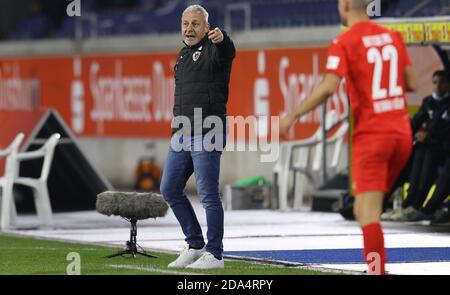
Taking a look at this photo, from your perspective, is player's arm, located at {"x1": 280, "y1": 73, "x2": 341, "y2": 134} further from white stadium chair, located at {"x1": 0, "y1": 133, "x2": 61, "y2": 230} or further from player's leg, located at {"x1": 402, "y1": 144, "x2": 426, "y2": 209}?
white stadium chair, located at {"x1": 0, "y1": 133, "x2": 61, "y2": 230}

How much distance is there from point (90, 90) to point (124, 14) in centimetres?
194

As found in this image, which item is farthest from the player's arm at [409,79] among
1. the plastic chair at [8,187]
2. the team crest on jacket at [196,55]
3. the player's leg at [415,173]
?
the plastic chair at [8,187]

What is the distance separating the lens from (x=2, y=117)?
19.3 meters

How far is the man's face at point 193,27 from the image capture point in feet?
36.6

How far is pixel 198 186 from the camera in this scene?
1105cm

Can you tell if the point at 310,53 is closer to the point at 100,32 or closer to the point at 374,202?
the point at 100,32

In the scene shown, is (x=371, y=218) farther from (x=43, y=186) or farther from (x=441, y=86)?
(x=43, y=186)

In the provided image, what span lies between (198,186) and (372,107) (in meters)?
2.29

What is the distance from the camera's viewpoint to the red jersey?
908cm

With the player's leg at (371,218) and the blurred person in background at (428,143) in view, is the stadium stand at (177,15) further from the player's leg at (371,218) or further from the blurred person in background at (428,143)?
the player's leg at (371,218)

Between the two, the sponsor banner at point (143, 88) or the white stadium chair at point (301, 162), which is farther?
the sponsor banner at point (143, 88)

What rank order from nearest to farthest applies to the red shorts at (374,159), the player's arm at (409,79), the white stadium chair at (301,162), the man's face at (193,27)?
Result: the red shorts at (374,159) < the player's arm at (409,79) < the man's face at (193,27) < the white stadium chair at (301,162)

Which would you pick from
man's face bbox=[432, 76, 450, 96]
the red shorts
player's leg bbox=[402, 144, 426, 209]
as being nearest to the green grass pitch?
the red shorts
